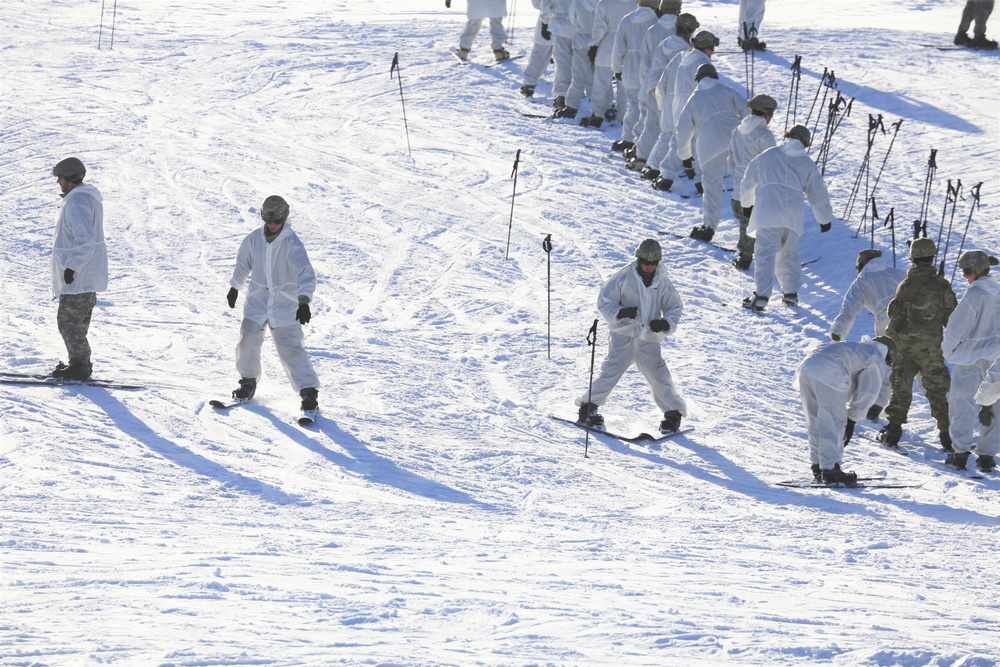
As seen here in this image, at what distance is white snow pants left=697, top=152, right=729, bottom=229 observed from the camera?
13.9 metres

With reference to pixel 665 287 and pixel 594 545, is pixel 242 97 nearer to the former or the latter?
pixel 665 287

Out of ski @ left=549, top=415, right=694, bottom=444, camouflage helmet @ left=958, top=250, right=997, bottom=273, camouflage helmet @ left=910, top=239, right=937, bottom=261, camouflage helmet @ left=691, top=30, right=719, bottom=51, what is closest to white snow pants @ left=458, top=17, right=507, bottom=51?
camouflage helmet @ left=691, top=30, right=719, bottom=51

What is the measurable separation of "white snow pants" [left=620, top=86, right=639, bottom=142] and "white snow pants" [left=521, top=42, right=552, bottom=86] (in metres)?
1.96

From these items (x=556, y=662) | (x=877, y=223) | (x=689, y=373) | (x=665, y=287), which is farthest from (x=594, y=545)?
(x=877, y=223)

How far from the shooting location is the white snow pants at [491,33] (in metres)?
19.5

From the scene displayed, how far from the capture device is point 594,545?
26.6 ft

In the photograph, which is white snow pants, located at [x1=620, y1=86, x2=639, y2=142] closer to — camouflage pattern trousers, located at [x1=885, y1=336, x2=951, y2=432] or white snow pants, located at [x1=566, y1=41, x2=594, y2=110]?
white snow pants, located at [x1=566, y1=41, x2=594, y2=110]

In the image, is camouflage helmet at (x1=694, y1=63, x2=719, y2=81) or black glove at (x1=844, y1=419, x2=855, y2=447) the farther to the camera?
camouflage helmet at (x1=694, y1=63, x2=719, y2=81)

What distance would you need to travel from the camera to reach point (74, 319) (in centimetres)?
1019

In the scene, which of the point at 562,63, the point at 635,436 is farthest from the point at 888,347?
the point at 562,63

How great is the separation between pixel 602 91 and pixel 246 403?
8.34 metres

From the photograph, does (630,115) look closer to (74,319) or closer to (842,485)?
(842,485)

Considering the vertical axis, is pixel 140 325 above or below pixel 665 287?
below

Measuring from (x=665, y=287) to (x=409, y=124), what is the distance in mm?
8167
